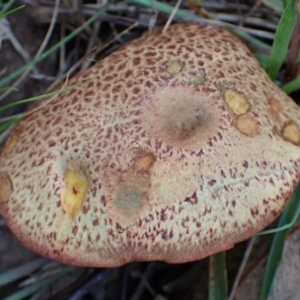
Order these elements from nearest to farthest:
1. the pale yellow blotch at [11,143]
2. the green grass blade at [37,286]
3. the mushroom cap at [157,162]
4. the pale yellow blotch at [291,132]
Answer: the mushroom cap at [157,162]
the pale yellow blotch at [291,132]
the pale yellow blotch at [11,143]
the green grass blade at [37,286]

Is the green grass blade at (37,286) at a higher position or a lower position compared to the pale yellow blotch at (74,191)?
lower

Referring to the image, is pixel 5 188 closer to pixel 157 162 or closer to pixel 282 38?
pixel 157 162

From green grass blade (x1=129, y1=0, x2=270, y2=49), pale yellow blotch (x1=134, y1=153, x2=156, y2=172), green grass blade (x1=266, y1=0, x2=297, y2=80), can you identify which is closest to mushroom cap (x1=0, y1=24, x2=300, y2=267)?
pale yellow blotch (x1=134, y1=153, x2=156, y2=172)

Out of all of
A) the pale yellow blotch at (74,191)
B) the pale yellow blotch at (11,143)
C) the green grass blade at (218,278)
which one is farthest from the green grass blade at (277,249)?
the pale yellow blotch at (11,143)

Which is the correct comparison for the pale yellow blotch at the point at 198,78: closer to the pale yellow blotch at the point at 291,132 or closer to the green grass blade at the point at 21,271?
the pale yellow blotch at the point at 291,132

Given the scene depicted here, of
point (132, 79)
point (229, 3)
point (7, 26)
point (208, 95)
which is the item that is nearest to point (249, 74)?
point (208, 95)

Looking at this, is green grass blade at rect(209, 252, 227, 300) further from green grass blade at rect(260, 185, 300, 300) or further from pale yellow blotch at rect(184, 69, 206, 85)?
pale yellow blotch at rect(184, 69, 206, 85)

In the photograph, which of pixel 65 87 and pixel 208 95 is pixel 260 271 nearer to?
pixel 208 95

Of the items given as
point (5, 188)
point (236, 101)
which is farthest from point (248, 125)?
point (5, 188)
